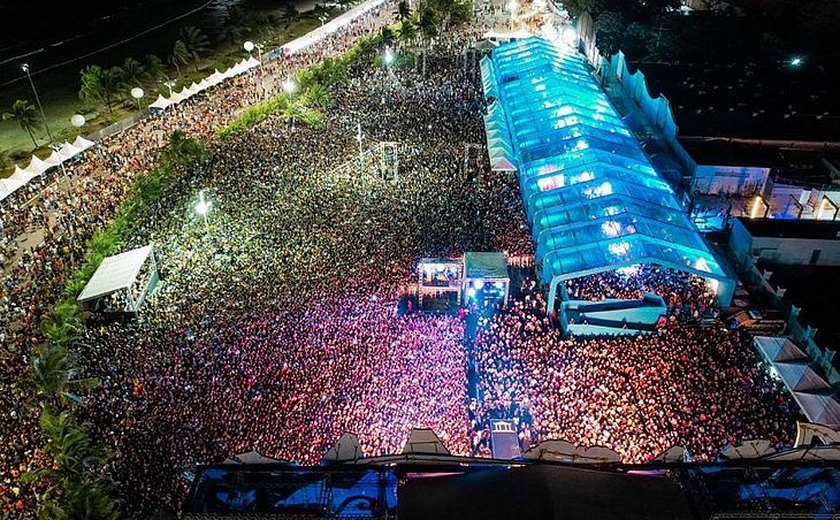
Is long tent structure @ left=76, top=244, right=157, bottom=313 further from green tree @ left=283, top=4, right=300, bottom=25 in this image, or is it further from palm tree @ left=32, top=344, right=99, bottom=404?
green tree @ left=283, top=4, right=300, bottom=25

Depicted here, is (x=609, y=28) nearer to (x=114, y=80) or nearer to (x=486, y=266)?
(x=486, y=266)

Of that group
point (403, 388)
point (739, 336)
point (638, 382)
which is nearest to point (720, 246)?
point (739, 336)

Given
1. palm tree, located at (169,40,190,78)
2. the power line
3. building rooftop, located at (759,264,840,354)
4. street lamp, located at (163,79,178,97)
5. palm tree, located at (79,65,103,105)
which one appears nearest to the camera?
building rooftop, located at (759,264,840,354)

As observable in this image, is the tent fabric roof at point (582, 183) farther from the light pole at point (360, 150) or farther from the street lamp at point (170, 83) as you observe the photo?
the street lamp at point (170, 83)

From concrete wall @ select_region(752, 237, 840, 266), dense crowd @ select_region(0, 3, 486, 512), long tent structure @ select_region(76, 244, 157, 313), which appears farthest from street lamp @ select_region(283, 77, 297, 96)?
concrete wall @ select_region(752, 237, 840, 266)

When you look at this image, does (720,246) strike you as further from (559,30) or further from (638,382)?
(559,30)

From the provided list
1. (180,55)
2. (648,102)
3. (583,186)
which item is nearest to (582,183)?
(583,186)
